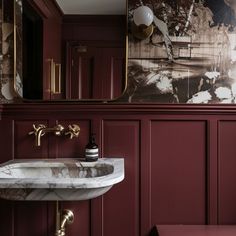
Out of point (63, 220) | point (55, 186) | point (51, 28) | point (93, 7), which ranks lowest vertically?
point (63, 220)

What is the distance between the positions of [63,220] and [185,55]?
3.72 ft

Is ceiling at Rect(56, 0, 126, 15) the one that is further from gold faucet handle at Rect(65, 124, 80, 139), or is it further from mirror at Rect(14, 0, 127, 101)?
gold faucet handle at Rect(65, 124, 80, 139)

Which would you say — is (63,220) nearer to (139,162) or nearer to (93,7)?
(139,162)

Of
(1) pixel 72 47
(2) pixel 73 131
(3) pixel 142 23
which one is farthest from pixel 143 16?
(2) pixel 73 131

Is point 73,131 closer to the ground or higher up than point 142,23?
closer to the ground

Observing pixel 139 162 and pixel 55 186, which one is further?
pixel 139 162

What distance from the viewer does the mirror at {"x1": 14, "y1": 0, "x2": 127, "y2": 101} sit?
1.76 metres

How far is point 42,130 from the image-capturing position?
5.68 ft

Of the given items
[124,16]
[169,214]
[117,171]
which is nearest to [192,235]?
[169,214]

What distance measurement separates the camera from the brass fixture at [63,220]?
62.6 inches

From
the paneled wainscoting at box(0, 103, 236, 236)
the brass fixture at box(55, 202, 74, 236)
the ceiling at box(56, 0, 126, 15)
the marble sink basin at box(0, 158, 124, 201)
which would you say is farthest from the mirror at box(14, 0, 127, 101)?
the brass fixture at box(55, 202, 74, 236)

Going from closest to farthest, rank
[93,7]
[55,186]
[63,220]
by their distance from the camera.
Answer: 1. [55,186]
2. [63,220]
3. [93,7]

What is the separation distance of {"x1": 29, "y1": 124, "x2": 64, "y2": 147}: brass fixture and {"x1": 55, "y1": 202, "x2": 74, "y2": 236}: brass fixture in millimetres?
385

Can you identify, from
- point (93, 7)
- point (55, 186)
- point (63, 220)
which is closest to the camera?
point (55, 186)
